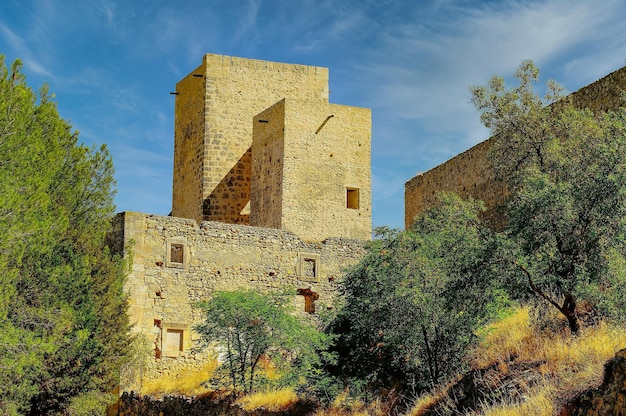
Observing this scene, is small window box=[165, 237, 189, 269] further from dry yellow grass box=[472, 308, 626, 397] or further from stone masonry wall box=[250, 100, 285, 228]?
dry yellow grass box=[472, 308, 626, 397]

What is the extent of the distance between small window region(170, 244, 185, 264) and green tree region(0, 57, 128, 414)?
1561mm

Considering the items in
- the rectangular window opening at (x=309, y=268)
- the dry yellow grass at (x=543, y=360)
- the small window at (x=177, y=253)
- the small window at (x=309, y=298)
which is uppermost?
the small window at (x=177, y=253)

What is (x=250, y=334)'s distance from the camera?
16797 mm

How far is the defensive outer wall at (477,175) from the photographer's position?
54.8ft

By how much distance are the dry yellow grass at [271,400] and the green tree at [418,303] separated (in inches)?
42.7

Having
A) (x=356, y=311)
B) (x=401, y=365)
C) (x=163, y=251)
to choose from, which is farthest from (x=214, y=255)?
(x=401, y=365)

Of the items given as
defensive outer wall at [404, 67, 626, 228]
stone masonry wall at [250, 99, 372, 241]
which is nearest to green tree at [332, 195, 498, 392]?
defensive outer wall at [404, 67, 626, 228]

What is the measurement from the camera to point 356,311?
15.5 m

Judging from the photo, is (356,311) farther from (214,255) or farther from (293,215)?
(293,215)

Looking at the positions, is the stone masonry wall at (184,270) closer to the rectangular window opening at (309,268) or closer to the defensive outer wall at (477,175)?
the rectangular window opening at (309,268)

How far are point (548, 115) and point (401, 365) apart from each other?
17.6ft

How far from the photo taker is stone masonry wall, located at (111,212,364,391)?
1934 cm

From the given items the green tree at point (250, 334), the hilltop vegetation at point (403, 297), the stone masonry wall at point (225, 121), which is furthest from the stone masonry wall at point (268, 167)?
the green tree at point (250, 334)

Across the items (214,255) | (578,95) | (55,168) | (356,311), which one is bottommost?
(356,311)
